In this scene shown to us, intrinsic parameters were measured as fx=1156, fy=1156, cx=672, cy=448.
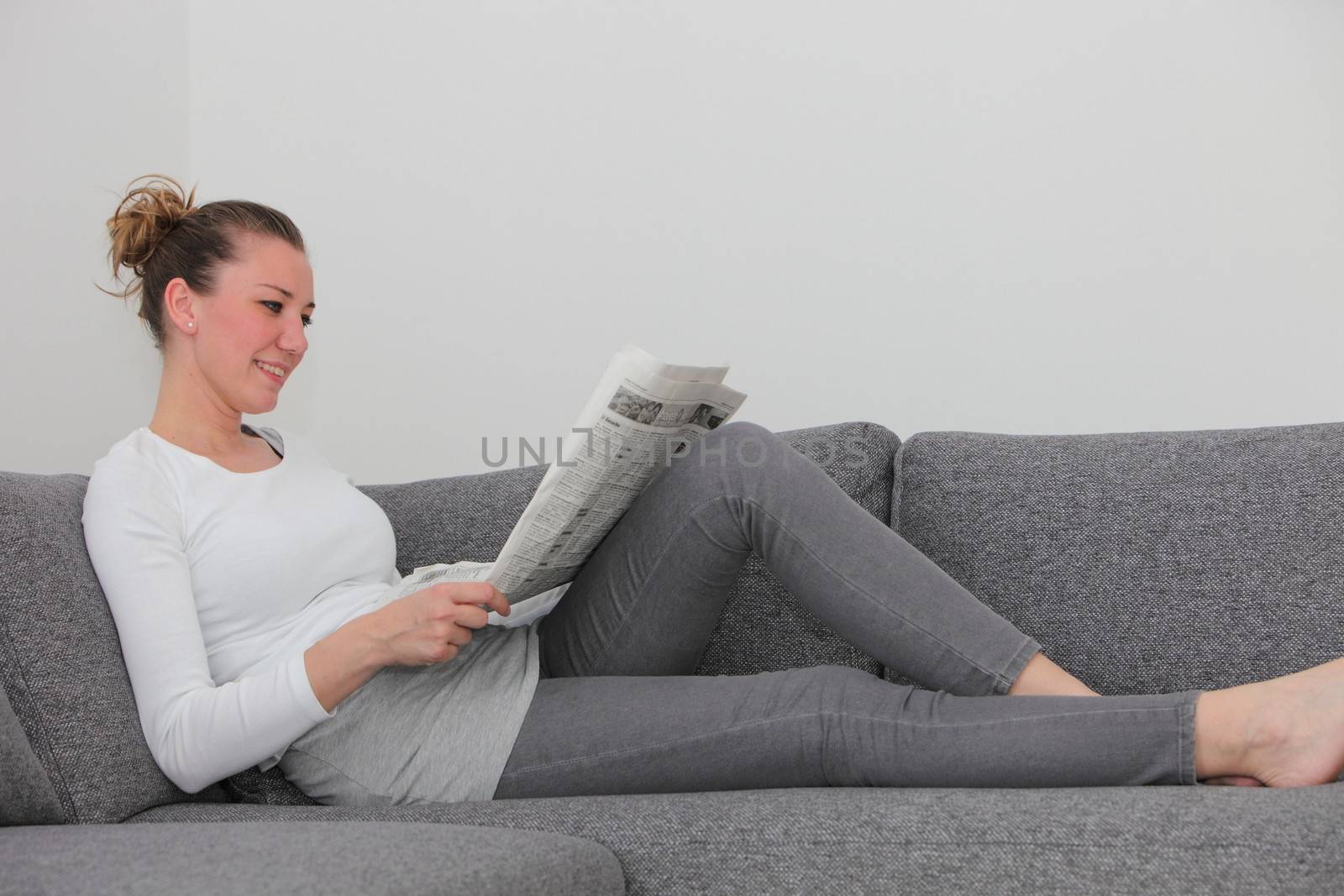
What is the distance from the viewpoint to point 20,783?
107 cm

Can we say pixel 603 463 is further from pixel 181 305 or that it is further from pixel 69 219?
pixel 69 219

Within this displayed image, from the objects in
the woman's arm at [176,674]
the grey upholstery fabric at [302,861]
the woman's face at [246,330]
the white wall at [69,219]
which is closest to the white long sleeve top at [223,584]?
the woman's arm at [176,674]

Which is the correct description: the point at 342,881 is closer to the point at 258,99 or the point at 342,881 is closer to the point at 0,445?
the point at 0,445

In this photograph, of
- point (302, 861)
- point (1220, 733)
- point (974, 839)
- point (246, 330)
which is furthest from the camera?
point (246, 330)

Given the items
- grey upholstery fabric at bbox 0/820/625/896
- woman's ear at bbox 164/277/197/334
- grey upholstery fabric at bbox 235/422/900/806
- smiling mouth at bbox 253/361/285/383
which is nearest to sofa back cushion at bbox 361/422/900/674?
grey upholstery fabric at bbox 235/422/900/806

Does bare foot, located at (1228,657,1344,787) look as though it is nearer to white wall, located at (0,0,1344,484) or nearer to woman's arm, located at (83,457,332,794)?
woman's arm, located at (83,457,332,794)

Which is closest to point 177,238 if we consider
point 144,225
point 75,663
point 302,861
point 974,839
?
point 144,225

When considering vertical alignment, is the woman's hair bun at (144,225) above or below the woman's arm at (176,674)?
above

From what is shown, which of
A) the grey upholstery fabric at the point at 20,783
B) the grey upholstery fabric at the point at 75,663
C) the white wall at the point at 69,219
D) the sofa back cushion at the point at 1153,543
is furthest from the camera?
the white wall at the point at 69,219

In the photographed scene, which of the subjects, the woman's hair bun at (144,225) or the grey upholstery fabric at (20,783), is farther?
the woman's hair bun at (144,225)

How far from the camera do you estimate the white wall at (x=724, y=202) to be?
2152 millimetres

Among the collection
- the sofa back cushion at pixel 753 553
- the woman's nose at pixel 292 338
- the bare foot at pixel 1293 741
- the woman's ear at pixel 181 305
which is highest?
the woman's ear at pixel 181 305

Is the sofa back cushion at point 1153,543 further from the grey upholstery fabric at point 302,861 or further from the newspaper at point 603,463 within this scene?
the grey upholstery fabric at point 302,861

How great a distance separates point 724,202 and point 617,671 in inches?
50.3
